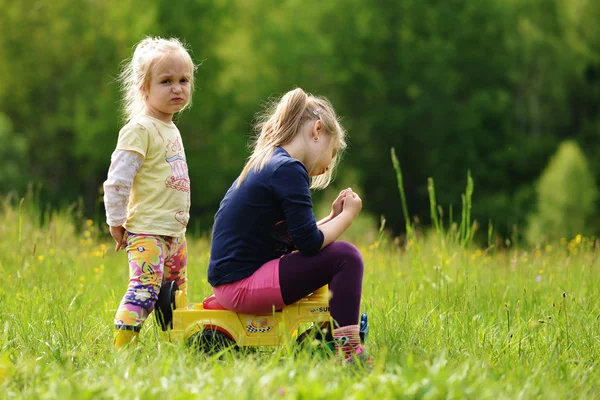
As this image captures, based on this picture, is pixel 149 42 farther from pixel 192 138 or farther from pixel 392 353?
pixel 192 138

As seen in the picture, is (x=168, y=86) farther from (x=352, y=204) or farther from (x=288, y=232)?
(x=352, y=204)

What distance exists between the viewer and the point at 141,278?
3.57 metres

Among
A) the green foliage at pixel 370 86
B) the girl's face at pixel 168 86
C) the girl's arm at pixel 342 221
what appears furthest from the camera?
the green foliage at pixel 370 86

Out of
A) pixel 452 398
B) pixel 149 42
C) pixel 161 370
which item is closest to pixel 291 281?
pixel 161 370

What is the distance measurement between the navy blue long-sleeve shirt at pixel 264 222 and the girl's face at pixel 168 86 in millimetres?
534

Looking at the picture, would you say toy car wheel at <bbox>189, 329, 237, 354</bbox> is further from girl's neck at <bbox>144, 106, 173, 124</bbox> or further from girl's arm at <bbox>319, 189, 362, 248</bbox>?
girl's neck at <bbox>144, 106, 173, 124</bbox>

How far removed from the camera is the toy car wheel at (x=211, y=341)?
3.40 m

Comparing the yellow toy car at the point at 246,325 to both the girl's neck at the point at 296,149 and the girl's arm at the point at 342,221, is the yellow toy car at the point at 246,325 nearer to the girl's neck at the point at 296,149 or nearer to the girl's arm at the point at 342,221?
the girl's arm at the point at 342,221

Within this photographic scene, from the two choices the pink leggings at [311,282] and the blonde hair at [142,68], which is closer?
the pink leggings at [311,282]

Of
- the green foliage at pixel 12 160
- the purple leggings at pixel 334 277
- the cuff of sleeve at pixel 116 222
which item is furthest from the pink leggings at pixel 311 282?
the green foliage at pixel 12 160

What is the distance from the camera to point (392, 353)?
3.33 meters

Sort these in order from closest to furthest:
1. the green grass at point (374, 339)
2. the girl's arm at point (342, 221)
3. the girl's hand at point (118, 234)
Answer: the green grass at point (374, 339), the girl's arm at point (342, 221), the girl's hand at point (118, 234)

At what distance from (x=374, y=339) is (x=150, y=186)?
1216 mm

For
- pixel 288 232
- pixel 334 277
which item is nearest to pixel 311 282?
pixel 334 277
